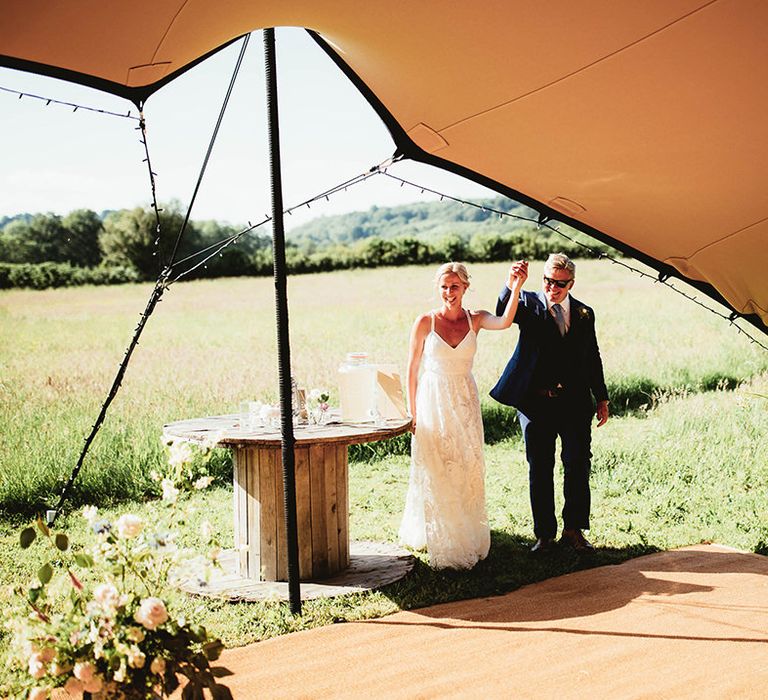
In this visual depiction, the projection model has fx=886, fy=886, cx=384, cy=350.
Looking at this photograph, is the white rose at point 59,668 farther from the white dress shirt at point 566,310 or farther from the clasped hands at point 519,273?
the white dress shirt at point 566,310

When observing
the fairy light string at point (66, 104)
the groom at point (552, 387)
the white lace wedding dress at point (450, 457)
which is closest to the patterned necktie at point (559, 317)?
the groom at point (552, 387)

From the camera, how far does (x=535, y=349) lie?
5.18 metres

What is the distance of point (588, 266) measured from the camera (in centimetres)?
2162

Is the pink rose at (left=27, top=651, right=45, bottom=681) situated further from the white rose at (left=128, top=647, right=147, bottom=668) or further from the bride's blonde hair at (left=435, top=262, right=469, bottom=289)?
the bride's blonde hair at (left=435, top=262, right=469, bottom=289)

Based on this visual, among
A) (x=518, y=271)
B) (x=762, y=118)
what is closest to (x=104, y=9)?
(x=762, y=118)

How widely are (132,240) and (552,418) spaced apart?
1515 centimetres

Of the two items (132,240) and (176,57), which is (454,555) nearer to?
(176,57)

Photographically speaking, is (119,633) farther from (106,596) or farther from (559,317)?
(559,317)

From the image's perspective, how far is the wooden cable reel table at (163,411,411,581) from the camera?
4617 mm

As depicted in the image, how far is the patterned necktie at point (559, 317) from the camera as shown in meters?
5.18

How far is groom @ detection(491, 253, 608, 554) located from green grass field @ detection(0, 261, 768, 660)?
0.37 meters

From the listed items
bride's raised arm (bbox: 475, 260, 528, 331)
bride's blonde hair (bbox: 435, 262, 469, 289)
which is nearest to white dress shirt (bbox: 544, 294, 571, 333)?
bride's raised arm (bbox: 475, 260, 528, 331)

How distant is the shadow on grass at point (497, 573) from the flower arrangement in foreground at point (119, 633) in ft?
7.36

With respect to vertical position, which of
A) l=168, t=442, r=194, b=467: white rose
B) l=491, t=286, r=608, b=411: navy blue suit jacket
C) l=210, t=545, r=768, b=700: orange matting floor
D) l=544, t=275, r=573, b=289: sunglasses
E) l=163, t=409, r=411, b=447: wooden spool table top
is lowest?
l=210, t=545, r=768, b=700: orange matting floor
